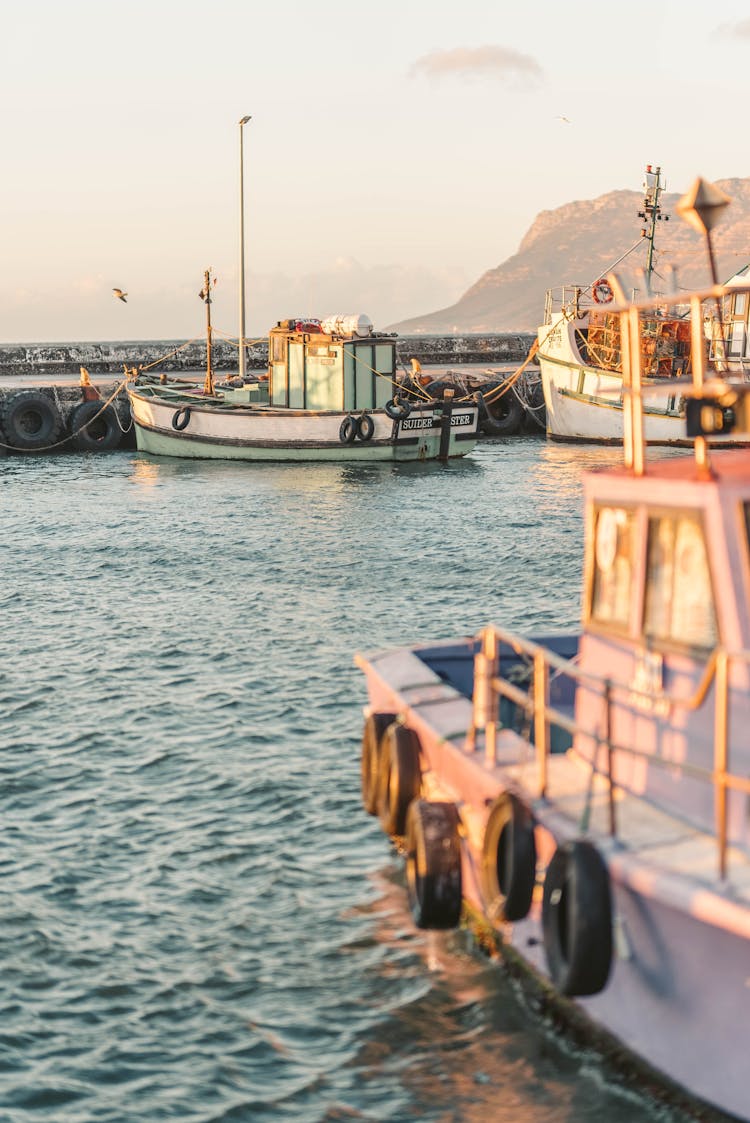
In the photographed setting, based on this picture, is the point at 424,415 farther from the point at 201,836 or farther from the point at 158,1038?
the point at 158,1038

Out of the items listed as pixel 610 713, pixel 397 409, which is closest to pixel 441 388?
pixel 397 409

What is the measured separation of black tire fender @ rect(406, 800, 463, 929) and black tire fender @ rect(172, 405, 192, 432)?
122 feet

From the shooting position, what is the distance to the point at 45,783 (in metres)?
13.9

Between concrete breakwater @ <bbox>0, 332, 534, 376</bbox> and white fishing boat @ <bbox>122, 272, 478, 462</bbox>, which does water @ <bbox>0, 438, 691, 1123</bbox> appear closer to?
white fishing boat @ <bbox>122, 272, 478, 462</bbox>

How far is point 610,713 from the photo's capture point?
809 cm

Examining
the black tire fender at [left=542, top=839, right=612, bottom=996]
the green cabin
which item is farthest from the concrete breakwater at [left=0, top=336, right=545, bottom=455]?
the black tire fender at [left=542, top=839, right=612, bottom=996]

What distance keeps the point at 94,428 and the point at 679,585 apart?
45.3 m

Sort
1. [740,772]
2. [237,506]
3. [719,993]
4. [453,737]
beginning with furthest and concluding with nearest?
[237,506], [453,737], [740,772], [719,993]

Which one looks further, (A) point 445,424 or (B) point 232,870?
(A) point 445,424

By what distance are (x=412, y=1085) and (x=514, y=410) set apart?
4968 centimetres

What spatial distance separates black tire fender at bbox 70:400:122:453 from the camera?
50844mm

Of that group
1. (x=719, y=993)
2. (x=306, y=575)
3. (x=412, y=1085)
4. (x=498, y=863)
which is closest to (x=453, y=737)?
(x=498, y=863)

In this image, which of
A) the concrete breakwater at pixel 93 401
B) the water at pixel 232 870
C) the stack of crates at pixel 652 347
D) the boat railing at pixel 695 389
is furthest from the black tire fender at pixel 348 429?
the boat railing at pixel 695 389

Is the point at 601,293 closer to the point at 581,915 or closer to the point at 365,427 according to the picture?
the point at 365,427
